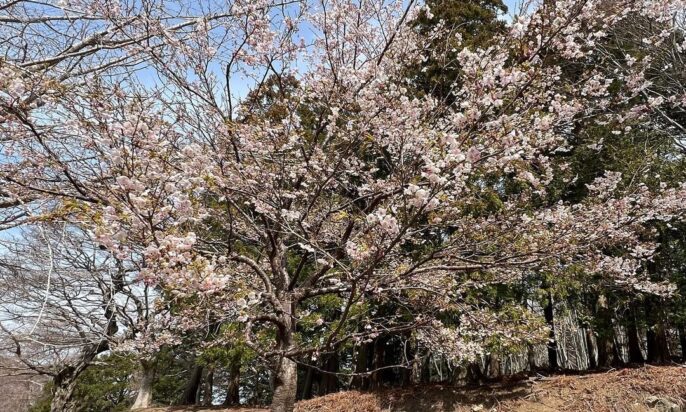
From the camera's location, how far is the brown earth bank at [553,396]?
23.9 feet

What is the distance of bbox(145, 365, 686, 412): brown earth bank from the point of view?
7277 millimetres

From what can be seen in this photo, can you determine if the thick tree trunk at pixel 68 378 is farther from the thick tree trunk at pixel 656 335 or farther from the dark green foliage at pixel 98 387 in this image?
the thick tree trunk at pixel 656 335

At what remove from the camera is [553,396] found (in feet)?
26.3

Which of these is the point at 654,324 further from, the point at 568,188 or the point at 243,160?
the point at 243,160

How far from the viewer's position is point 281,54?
386 cm

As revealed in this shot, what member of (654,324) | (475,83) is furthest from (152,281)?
(654,324)

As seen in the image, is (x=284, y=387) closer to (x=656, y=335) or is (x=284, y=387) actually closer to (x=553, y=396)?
(x=553, y=396)

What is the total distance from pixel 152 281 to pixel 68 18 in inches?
97.8

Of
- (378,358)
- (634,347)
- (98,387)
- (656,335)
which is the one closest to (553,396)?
(656,335)

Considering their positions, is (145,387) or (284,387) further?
(145,387)

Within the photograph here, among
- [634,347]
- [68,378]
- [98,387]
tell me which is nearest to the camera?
[634,347]

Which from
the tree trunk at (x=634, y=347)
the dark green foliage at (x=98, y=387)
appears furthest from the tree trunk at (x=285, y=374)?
the dark green foliage at (x=98, y=387)

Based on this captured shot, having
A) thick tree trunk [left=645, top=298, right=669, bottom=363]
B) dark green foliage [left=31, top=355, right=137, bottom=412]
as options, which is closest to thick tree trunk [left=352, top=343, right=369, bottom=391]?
thick tree trunk [left=645, top=298, right=669, bottom=363]

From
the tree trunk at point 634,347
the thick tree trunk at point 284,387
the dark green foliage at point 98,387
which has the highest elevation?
the tree trunk at point 634,347
